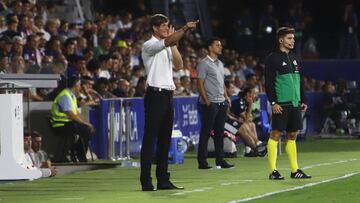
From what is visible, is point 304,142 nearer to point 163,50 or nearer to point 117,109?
point 117,109

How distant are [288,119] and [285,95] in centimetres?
35

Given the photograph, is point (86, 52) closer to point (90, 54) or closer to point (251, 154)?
point (90, 54)

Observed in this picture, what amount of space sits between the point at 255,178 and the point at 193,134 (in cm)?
959

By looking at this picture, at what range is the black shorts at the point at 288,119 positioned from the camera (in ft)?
57.6

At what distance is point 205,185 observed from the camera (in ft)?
55.5

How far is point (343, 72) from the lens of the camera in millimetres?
36938

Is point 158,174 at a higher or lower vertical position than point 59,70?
lower

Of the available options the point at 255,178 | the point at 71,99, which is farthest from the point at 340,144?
the point at 255,178

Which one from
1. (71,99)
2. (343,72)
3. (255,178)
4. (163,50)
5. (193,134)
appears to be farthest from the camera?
(343,72)

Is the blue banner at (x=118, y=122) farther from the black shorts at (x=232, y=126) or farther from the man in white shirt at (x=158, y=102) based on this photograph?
the man in white shirt at (x=158, y=102)

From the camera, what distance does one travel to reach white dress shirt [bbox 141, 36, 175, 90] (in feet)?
52.1

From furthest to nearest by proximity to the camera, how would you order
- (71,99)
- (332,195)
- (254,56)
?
1. (254,56)
2. (71,99)
3. (332,195)

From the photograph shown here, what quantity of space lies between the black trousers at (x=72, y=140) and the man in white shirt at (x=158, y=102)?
7.24 m

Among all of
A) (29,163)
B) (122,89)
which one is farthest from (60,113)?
(29,163)
